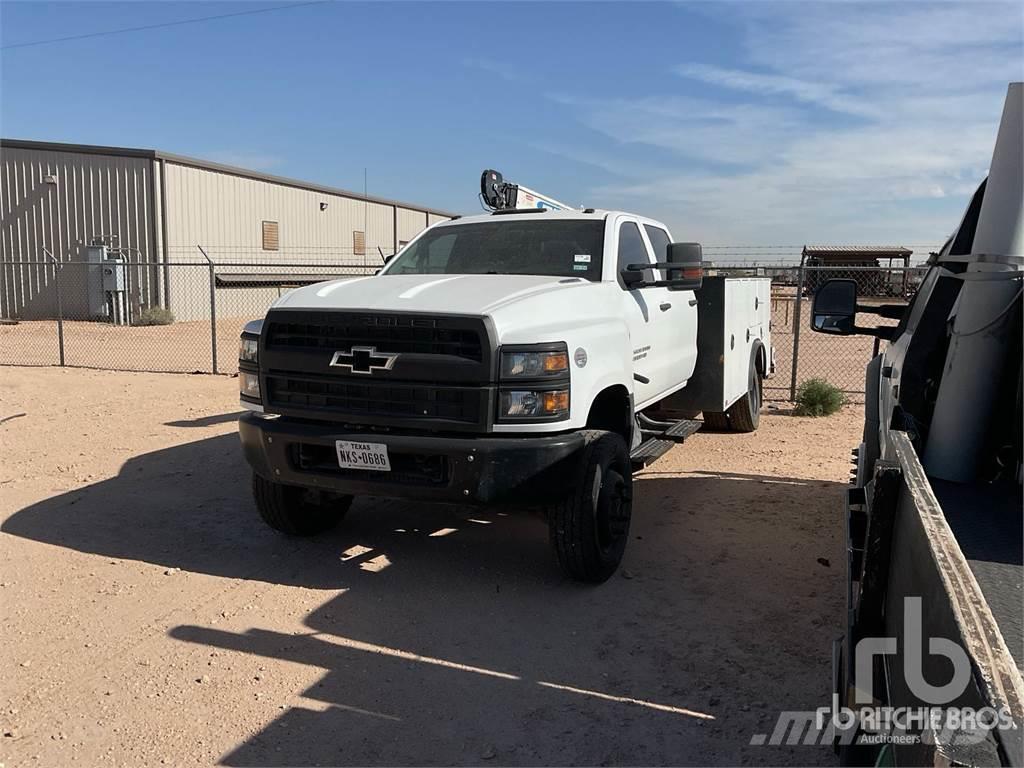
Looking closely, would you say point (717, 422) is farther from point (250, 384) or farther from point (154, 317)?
point (154, 317)

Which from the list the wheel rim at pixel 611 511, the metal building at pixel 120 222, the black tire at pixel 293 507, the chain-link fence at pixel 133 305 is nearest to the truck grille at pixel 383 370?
the black tire at pixel 293 507

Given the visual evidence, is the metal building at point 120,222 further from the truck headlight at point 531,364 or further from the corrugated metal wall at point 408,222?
the truck headlight at point 531,364

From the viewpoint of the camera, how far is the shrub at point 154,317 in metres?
21.7

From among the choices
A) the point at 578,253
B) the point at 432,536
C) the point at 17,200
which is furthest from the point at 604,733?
the point at 17,200

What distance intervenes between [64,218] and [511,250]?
21.7m

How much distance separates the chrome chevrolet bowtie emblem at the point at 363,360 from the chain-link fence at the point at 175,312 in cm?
887

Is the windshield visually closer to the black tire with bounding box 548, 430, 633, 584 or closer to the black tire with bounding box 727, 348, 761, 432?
the black tire with bounding box 548, 430, 633, 584

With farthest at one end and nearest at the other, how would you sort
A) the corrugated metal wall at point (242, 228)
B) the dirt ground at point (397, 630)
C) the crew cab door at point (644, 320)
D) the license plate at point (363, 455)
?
the corrugated metal wall at point (242, 228)
the crew cab door at point (644, 320)
the license plate at point (363, 455)
the dirt ground at point (397, 630)

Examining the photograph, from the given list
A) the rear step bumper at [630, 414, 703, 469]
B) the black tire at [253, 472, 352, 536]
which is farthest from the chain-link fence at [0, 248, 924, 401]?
the black tire at [253, 472, 352, 536]

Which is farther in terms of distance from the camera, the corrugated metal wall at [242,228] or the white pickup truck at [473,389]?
the corrugated metal wall at [242,228]

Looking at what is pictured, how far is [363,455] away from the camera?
436cm

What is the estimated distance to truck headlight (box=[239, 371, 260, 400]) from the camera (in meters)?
4.84

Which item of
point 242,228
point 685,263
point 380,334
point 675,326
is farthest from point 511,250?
point 242,228

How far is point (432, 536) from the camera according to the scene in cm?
554
